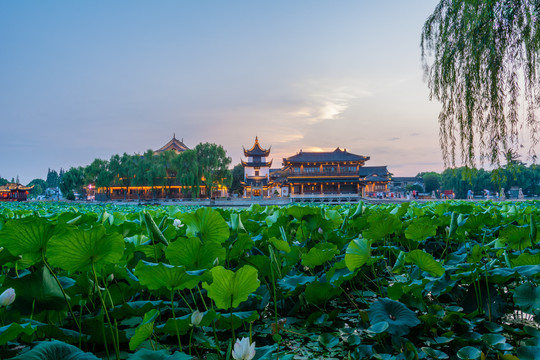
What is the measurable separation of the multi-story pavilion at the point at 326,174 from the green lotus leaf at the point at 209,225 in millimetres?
30051

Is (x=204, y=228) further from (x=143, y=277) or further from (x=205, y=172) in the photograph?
(x=205, y=172)

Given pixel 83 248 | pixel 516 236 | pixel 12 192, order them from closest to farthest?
pixel 83 248, pixel 516 236, pixel 12 192

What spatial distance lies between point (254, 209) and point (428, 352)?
1.68 m

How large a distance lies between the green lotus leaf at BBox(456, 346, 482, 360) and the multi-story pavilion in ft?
99.0

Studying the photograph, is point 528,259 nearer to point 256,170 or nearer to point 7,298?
point 7,298

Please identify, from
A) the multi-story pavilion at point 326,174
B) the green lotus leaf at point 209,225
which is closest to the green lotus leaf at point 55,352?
the green lotus leaf at point 209,225

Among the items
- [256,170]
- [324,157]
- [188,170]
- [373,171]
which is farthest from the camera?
[256,170]

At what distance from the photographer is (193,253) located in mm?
693

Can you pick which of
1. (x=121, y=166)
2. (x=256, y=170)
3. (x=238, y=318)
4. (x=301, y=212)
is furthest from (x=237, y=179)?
(x=238, y=318)

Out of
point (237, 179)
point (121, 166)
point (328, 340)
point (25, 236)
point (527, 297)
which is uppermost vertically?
point (121, 166)

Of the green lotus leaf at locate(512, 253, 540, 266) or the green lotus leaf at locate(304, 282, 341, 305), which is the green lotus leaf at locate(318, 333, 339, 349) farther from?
the green lotus leaf at locate(512, 253, 540, 266)

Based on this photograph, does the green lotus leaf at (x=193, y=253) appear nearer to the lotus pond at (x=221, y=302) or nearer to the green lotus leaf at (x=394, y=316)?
the lotus pond at (x=221, y=302)

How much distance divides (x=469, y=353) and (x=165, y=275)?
2.33ft

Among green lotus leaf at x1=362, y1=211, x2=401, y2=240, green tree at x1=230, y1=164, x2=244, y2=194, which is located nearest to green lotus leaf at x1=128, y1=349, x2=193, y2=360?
green lotus leaf at x1=362, y1=211, x2=401, y2=240
